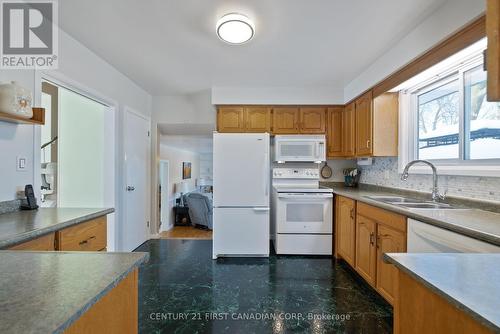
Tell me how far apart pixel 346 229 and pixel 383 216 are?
787mm

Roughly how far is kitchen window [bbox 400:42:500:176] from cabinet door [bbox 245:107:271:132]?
162cm

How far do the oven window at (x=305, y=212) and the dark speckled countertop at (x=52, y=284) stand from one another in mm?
2302

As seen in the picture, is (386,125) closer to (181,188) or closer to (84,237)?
(84,237)

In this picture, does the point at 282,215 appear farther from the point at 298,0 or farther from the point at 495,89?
the point at 495,89

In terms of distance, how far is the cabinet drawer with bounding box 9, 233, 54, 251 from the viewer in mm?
1066

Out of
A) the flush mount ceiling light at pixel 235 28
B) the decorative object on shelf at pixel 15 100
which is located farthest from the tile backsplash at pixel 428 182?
the decorative object on shelf at pixel 15 100

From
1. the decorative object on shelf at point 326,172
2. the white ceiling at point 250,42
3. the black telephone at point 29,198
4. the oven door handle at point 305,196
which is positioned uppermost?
the white ceiling at point 250,42

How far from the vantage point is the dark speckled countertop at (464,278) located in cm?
50

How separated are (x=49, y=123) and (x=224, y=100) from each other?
2.20 m

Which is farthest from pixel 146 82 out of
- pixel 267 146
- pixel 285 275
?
pixel 285 275

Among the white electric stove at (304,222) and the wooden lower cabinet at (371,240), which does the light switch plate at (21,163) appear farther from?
the wooden lower cabinet at (371,240)

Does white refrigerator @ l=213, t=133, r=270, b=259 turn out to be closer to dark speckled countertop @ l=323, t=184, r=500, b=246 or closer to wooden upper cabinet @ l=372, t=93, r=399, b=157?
wooden upper cabinet @ l=372, t=93, r=399, b=157

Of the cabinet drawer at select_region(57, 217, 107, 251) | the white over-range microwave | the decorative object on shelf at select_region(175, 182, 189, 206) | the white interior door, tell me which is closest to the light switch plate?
the cabinet drawer at select_region(57, 217, 107, 251)

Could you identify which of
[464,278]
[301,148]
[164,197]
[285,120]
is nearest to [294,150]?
[301,148]
